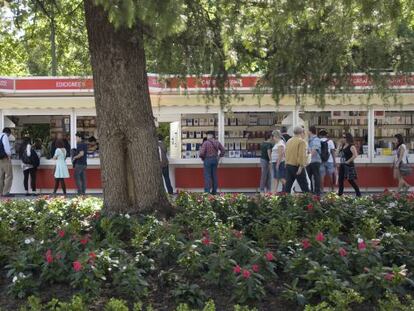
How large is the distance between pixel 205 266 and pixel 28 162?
12134 millimetres

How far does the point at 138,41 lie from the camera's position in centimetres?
716

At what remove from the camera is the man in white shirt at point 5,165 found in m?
15.7

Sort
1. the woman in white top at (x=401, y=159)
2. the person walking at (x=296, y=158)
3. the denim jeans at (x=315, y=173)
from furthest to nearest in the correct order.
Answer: the woman in white top at (x=401, y=159), the denim jeans at (x=315, y=173), the person walking at (x=296, y=158)

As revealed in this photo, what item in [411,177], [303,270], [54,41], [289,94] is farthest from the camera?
[411,177]

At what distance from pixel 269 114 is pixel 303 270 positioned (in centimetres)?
1307

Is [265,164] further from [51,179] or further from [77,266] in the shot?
[77,266]

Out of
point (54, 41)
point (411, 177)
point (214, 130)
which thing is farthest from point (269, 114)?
point (54, 41)

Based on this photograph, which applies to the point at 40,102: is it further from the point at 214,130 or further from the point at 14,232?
the point at 14,232

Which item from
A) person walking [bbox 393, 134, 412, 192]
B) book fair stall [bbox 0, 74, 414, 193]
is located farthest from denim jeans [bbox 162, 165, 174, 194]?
person walking [bbox 393, 134, 412, 192]

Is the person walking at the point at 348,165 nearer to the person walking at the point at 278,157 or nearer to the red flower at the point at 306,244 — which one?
the person walking at the point at 278,157

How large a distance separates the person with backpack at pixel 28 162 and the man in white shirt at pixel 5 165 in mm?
538

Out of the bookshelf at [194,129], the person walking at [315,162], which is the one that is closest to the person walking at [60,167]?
the bookshelf at [194,129]

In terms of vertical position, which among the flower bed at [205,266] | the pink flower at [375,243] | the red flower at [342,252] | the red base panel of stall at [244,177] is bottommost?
the red base panel of stall at [244,177]

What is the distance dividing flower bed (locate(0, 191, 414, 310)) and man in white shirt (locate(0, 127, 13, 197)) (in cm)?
933
